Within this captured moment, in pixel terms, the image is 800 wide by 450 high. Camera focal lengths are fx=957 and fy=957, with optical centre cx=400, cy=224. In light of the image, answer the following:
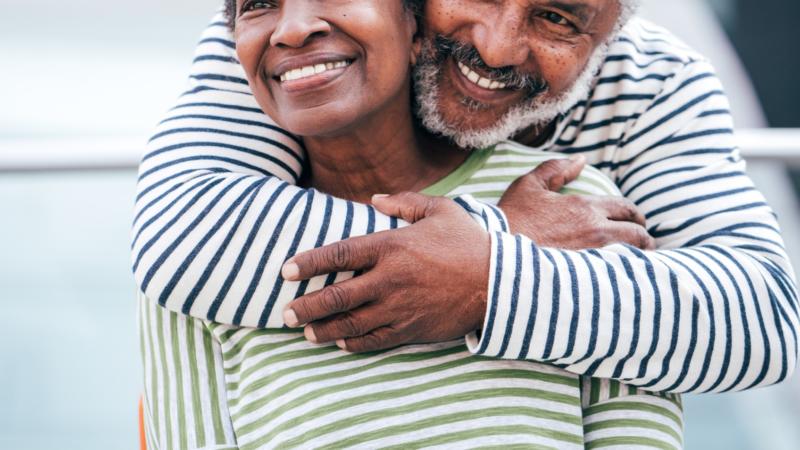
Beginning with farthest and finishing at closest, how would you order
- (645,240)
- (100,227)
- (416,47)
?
(100,227), (416,47), (645,240)

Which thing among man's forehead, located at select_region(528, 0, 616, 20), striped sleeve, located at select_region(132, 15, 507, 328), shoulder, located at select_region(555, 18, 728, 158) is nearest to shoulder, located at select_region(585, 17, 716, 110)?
shoulder, located at select_region(555, 18, 728, 158)

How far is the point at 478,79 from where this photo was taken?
1.63m

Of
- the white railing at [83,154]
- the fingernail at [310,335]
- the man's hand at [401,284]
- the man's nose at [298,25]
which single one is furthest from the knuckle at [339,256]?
the white railing at [83,154]

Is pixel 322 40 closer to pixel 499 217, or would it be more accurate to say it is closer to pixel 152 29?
Answer: pixel 499 217

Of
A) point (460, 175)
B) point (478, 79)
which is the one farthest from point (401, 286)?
point (478, 79)

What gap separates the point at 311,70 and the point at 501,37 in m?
0.36

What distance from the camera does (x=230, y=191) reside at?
4.32 feet

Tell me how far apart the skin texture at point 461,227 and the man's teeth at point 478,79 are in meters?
0.01

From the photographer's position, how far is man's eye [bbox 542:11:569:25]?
5.29ft

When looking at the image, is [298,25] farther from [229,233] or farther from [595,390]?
[595,390]

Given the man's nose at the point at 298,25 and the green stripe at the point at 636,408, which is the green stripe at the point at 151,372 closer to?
the man's nose at the point at 298,25

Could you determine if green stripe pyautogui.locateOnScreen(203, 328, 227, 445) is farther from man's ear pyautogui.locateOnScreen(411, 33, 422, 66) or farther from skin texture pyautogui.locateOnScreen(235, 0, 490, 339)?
man's ear pyautogui.locateOnScreen(411, 33, 422, 66)

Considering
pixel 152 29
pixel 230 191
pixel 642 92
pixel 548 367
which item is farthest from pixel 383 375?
pixel 152 29

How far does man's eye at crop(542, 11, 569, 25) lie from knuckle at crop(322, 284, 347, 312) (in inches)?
26.3
